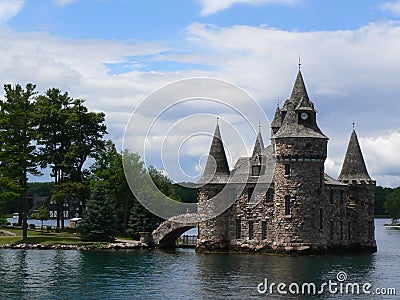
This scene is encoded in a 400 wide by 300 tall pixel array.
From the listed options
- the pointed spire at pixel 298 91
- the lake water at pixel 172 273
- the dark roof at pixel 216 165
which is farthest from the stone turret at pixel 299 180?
the dark roof at pixel 216 165

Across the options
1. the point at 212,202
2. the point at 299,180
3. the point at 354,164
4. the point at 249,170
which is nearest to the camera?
the point at 299,180

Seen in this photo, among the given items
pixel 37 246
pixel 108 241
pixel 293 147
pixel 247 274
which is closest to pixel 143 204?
pixel 108 241

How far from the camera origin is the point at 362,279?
48.6m

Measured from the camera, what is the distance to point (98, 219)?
247 feet

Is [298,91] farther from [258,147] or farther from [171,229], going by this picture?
[171,229]

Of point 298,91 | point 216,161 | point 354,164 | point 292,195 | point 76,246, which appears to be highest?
point 298,91

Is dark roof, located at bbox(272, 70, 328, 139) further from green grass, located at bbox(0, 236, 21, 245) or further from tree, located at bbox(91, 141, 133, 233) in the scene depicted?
green grass, located at bbox(0, 236, 21, 245)

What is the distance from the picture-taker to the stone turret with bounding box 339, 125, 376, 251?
69.4 m

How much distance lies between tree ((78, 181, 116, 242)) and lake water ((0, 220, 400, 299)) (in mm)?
6878

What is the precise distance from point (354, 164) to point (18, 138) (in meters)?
33.1

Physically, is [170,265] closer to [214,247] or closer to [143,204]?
[214,247]

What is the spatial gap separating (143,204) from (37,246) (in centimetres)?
1361

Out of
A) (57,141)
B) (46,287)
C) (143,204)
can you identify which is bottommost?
(46,287)

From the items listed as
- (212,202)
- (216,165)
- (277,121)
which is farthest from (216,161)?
(277,121)
